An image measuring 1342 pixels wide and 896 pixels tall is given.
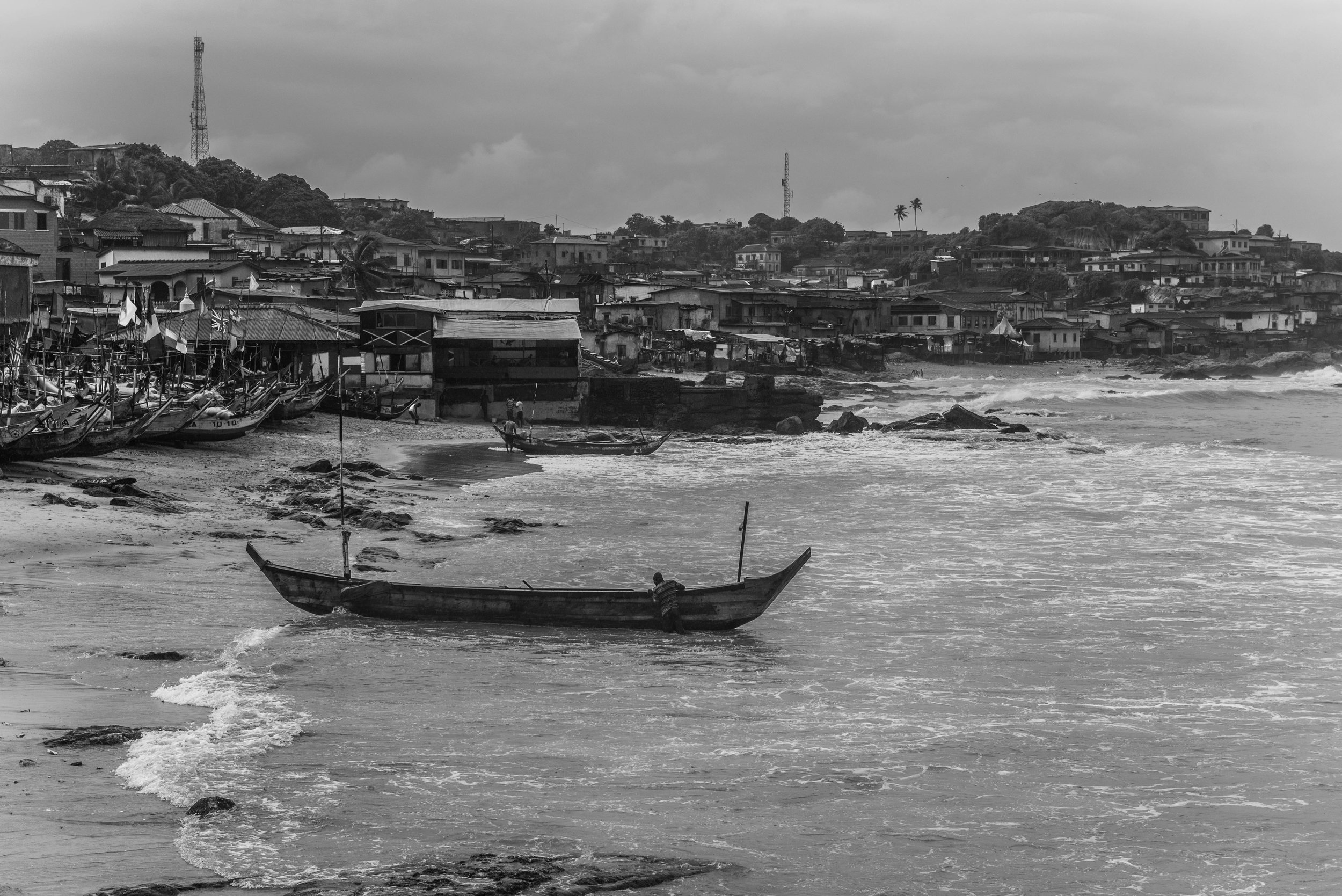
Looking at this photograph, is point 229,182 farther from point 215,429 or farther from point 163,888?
point 163,888

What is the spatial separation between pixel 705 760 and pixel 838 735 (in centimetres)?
171

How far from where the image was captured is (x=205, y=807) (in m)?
10.9

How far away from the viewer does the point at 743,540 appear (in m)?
17.4

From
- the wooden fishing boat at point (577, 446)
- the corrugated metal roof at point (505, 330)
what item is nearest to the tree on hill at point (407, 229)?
the corrugated metal roof at point (505, 330)

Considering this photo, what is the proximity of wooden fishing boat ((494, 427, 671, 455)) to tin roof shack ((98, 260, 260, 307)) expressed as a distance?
1916cm

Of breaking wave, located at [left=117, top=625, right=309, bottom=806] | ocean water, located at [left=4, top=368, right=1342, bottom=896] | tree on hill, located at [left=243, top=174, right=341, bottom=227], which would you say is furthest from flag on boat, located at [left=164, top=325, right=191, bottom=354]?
tree on hill, located at [left=243, top=174, right=341, bottom=227]

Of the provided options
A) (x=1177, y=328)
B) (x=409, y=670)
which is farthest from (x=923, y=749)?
(x=1177, y=328)

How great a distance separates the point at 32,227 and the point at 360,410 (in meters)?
19.2

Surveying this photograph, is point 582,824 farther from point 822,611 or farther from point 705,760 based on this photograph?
point 822,611

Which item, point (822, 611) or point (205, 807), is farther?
point (822, 611)

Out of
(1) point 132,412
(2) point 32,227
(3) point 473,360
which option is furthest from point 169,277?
(1) point 132,412

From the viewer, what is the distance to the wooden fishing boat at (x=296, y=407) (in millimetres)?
38969

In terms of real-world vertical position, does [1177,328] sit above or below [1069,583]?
above

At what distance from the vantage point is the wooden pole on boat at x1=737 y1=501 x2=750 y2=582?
17.6 m
